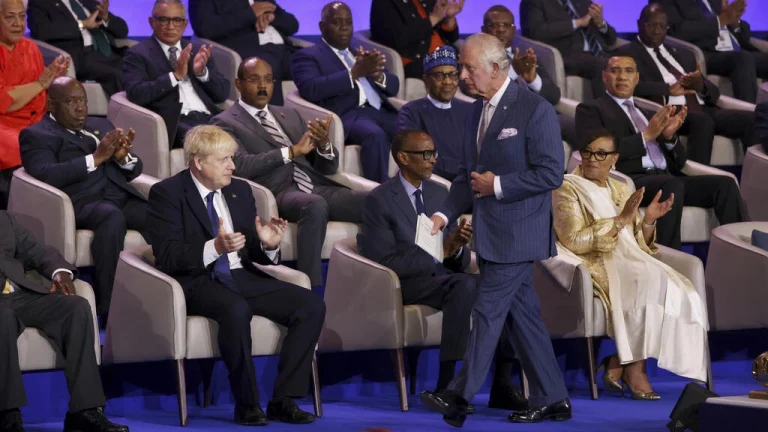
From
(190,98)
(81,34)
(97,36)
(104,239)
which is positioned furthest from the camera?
(97,36)

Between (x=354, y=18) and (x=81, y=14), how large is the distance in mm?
2061

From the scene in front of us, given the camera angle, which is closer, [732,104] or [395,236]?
[395,236]

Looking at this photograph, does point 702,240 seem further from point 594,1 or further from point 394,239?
point 594,1

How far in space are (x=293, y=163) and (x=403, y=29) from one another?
74.2 inches

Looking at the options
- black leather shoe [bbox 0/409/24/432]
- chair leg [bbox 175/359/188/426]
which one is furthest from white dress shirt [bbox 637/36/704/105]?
black leather shoe [bbox 0/409/24/432]

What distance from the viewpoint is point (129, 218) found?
645cm

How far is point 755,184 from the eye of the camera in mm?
7711

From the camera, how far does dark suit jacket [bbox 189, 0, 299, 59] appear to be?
816cm

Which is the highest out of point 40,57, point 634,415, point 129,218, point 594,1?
point 594,1

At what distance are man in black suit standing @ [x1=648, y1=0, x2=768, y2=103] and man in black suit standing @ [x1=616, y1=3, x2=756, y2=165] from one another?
1.42 feet

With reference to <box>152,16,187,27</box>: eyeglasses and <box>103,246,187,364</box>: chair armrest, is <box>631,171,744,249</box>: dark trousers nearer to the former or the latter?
<box>152,16,187,27</box>: eyeglasses

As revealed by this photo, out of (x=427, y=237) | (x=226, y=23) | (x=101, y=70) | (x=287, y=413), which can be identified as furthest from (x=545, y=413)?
(x=226, y=23)

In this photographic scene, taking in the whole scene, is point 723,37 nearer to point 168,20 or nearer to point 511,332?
point 168,20

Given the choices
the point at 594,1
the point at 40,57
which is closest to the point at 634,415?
the point at 40,57
